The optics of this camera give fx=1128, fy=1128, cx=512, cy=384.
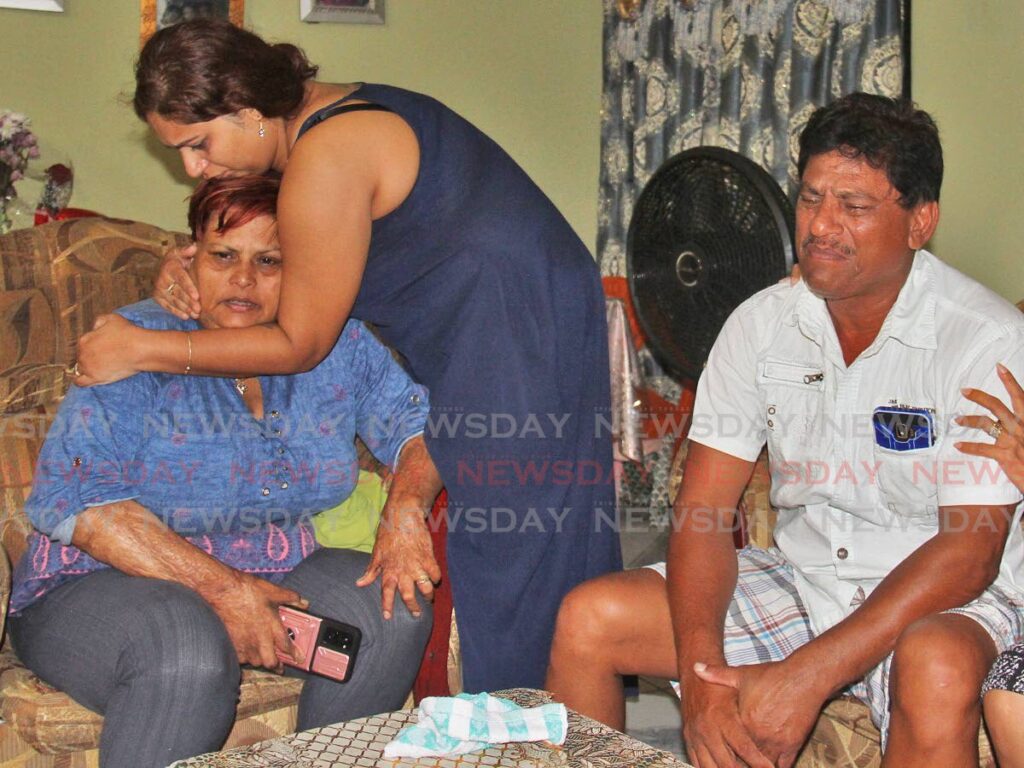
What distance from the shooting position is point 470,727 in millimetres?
1263

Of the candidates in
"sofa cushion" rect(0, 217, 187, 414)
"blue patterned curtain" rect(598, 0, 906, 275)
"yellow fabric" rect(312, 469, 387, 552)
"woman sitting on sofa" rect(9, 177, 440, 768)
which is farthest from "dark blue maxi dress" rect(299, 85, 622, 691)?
"blue patterned curtain" rect(598, 0, 906, 275)

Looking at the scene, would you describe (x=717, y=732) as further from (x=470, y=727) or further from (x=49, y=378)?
(x=49, y=378)

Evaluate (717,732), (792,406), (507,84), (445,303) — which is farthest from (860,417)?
(507,84)

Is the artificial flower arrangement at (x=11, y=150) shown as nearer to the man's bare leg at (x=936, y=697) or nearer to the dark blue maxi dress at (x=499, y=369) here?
the dark blue maxi dress at (x=499, y=369)

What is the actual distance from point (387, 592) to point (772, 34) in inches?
A: 100

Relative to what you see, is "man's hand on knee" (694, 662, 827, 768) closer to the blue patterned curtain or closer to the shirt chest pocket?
the shirt chest pocket

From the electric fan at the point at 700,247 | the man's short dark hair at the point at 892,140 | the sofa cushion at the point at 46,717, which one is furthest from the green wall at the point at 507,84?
the sofa cushion at the point at 46,717

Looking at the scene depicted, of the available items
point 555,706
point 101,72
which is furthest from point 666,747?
point 101,72

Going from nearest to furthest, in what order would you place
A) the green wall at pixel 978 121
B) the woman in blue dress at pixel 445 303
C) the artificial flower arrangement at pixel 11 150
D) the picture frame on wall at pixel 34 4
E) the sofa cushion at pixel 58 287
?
1. the woman in blue dress at pixel 445 303
2. the sofa cushion at pixel 58 287
3. the green wall at pixel 978 121
4. the artificial flower arrangement at pixel 11 150
5. the picture frame on wall at pixel 34 4

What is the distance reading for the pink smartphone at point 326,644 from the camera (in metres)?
1.63

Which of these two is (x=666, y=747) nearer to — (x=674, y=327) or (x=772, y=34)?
(x=674, y=327)

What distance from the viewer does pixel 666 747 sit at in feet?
7.54

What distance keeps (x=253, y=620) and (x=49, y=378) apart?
1.97ft

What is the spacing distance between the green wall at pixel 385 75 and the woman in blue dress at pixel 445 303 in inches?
66.8
